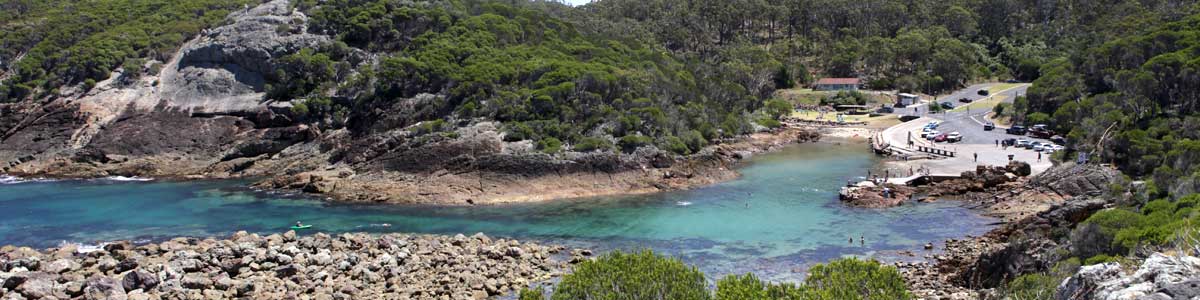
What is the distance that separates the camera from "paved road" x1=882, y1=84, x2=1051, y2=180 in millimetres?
64875

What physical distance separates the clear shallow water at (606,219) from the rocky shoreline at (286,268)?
5788 millimetres

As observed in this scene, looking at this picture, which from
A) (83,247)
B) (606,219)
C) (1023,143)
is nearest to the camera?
(83,247)

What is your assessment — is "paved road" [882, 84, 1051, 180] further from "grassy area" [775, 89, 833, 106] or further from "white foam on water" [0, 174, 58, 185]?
"white foam on water" [0, 174, 58, 185]

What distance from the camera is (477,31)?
3561 inches

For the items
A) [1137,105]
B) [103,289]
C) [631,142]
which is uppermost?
[1137,105]

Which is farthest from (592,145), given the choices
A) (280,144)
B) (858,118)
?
(858,118)

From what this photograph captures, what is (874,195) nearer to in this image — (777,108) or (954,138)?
(954,138)

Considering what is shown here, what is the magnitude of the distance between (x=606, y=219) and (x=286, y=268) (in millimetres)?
20308

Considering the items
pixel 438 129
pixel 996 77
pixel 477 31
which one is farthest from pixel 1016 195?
pixel 996 77

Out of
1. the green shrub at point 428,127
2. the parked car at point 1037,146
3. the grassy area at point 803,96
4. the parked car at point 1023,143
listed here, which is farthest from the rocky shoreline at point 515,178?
the grassy area at point 803,96

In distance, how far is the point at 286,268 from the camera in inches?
1464

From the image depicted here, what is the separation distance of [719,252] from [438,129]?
33.1 meters

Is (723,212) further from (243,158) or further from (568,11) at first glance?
(568,11)

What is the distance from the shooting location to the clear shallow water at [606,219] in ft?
145
